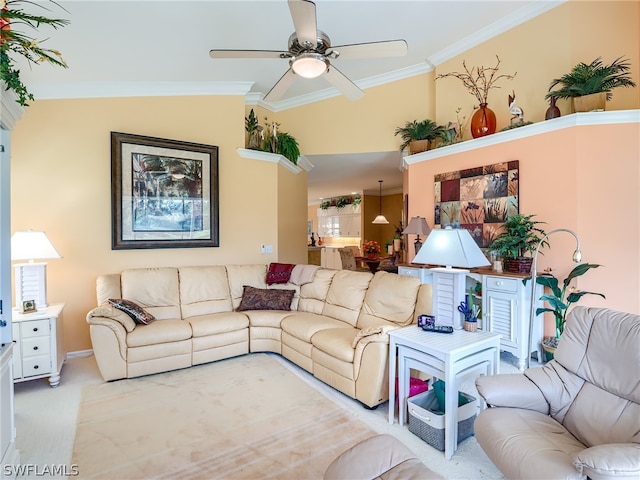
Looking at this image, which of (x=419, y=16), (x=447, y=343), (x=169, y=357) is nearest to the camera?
(x=447, y=343)

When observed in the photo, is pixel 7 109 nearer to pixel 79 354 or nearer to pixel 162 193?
pixel 162 193

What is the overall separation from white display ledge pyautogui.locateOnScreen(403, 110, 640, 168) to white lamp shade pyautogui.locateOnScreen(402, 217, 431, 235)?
864 mm

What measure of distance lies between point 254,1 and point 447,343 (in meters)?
3.34

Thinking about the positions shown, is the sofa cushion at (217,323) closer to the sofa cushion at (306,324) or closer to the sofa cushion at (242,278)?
the sofa cushion at (242,278)

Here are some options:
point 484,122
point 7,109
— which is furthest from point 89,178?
point 484,122

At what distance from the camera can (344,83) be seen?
2834mm

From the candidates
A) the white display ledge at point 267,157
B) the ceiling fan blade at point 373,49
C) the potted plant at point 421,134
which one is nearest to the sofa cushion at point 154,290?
the white display ledge at point 267,157

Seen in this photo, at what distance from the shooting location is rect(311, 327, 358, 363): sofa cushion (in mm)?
2738

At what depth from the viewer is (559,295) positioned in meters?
3.09

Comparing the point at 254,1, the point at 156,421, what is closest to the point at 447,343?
the point at 156,421

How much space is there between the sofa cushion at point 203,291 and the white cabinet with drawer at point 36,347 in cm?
119

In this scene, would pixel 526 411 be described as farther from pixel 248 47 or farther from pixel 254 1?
pixel 248 47

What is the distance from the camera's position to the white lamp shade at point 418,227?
4.46 m

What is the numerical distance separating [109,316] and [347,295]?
7.55 ft
